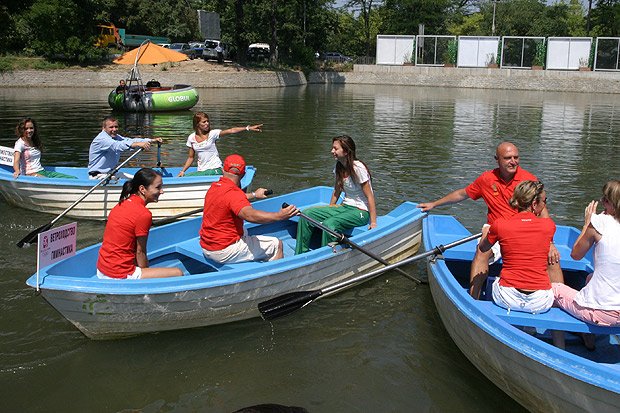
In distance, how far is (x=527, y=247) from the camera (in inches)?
193

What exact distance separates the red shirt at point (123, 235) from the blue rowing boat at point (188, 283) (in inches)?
7.8

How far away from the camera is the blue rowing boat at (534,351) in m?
4.02

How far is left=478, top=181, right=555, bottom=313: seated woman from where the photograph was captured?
4895 mm

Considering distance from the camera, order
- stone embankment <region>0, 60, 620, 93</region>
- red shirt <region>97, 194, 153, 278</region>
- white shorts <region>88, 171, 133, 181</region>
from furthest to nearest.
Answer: stone embankment <region>0, 60, 620, 93</region> < white shorts <region>88, 171, 133, 181</region> < red shirt <region>97, 194, 153, 278</region>

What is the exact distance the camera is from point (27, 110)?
25.2m

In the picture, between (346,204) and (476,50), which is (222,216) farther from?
(476,50)

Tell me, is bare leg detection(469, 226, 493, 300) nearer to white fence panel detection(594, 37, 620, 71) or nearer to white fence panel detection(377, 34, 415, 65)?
white fence panel detection(594, 37, 620, 71)

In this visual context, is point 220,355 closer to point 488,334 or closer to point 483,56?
point 488,334

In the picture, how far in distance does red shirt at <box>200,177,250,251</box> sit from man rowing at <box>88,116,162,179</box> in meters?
3.85

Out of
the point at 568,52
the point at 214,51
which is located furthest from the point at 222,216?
the point at 568,52

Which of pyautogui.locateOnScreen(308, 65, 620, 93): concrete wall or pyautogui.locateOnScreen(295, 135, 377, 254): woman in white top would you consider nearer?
pyautogui.locateOnScreen(295, 135, 377, 254): woman in white top

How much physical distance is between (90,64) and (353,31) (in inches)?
1426

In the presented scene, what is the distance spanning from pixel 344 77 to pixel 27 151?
139ft

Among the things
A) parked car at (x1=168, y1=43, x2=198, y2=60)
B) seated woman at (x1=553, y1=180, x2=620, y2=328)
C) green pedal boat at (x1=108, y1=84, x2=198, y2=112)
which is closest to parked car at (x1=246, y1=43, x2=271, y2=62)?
parked car at (x1=168, y1=43, x2=198, y2=60)
